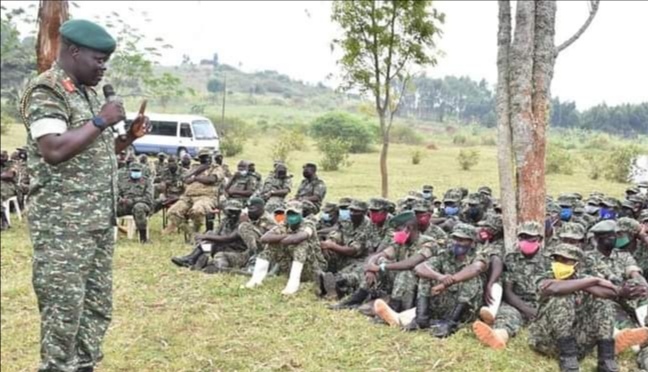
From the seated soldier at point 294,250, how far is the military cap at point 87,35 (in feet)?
13.3

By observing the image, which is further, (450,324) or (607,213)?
(607,213)

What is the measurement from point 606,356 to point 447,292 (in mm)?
1348

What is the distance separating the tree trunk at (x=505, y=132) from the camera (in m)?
5.99

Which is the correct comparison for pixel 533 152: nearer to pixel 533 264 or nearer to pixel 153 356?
pixel 533 264

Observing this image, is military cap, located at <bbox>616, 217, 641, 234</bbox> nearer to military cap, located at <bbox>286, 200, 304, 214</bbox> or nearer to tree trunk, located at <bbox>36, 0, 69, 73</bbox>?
military cap, located at <bbox>286, 200, 304, 214</bbox>

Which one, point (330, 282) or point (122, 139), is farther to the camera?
point (330, 282)

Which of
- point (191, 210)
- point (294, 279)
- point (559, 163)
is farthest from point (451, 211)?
point (559, 163)

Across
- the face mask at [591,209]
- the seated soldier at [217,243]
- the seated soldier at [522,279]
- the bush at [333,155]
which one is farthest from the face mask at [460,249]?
the bush at [333,155]

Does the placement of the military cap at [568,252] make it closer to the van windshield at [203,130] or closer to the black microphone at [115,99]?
the black microphone at [115,99]

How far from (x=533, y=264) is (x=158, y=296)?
137 inches

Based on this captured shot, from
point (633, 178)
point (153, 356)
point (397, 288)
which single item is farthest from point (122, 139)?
point (633, 178)

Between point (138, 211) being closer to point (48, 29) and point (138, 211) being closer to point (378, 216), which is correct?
point (48, 29)

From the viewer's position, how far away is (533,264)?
572 cm

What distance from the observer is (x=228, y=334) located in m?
5.51
